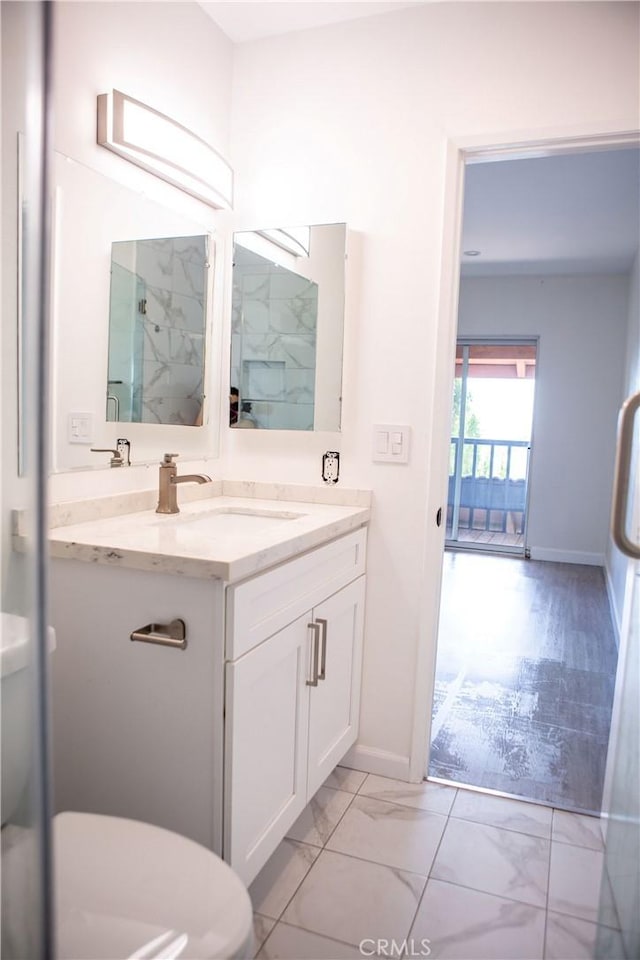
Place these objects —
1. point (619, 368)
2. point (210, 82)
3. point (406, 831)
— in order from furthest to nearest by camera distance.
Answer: point (619, 368)
point (210, 82)
point (406, 831)

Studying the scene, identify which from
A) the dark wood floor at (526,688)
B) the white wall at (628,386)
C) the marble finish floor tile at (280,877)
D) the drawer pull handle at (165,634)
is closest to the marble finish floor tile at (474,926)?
the marble finish floor tile at (280,877)

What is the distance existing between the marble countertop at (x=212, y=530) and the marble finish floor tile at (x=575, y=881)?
1.04 meters

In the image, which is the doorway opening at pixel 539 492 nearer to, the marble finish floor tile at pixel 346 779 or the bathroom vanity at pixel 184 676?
the marble finish floor tile at pixel 346 779

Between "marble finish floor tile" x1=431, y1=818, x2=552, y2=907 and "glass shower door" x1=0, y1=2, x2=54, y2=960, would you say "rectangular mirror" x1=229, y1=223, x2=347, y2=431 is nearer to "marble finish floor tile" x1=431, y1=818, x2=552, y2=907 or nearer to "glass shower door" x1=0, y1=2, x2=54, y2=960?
"marble finish floor tile" x1=431, y1=818, x2=552, y2=907

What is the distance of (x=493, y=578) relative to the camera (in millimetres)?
4996

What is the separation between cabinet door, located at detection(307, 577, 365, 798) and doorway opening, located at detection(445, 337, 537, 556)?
4124 mm

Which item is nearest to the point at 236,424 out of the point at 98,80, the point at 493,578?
the point at 98,80

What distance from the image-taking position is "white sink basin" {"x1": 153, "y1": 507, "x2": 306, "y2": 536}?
72.1 inches

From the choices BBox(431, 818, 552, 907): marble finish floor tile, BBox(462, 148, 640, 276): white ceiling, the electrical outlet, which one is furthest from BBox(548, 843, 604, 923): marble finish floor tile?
BBox(462, 148, 640, 276): white ceiling

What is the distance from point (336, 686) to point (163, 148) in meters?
1.65

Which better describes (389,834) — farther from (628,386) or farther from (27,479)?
(628,386)

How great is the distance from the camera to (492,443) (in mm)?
6203

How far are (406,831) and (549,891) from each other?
39cm

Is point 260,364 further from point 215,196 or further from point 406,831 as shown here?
point 406,831
